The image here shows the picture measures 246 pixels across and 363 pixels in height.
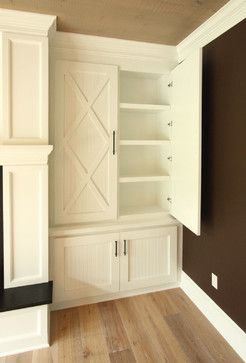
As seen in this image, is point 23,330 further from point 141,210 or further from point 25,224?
point 141,210

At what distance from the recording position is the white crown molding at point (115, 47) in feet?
7.22

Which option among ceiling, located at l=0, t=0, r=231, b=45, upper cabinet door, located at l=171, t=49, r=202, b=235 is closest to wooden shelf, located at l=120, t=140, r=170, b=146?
upper cabinet door, located at l=171, t=49, r=202, b=235

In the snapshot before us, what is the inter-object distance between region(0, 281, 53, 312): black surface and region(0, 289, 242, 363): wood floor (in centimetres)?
37

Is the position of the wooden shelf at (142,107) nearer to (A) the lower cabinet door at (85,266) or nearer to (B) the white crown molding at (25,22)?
(B) the white crown molding at (25,22)

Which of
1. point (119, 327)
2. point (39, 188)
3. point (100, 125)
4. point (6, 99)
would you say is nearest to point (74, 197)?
point (39, 188)

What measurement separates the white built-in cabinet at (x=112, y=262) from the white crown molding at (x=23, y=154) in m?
0.72

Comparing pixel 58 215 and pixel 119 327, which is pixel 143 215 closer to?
pixel 58 215

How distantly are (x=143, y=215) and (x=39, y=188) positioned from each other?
102 cm

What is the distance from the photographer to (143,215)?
2502mm

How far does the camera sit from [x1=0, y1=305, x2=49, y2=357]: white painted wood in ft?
5.94

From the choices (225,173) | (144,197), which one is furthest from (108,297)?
(225,173)

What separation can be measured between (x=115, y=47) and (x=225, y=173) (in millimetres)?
1455

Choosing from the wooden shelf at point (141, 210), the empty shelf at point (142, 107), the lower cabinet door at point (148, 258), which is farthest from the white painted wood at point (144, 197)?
the empty shelf at point (142, 107)

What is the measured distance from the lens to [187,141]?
209cm
